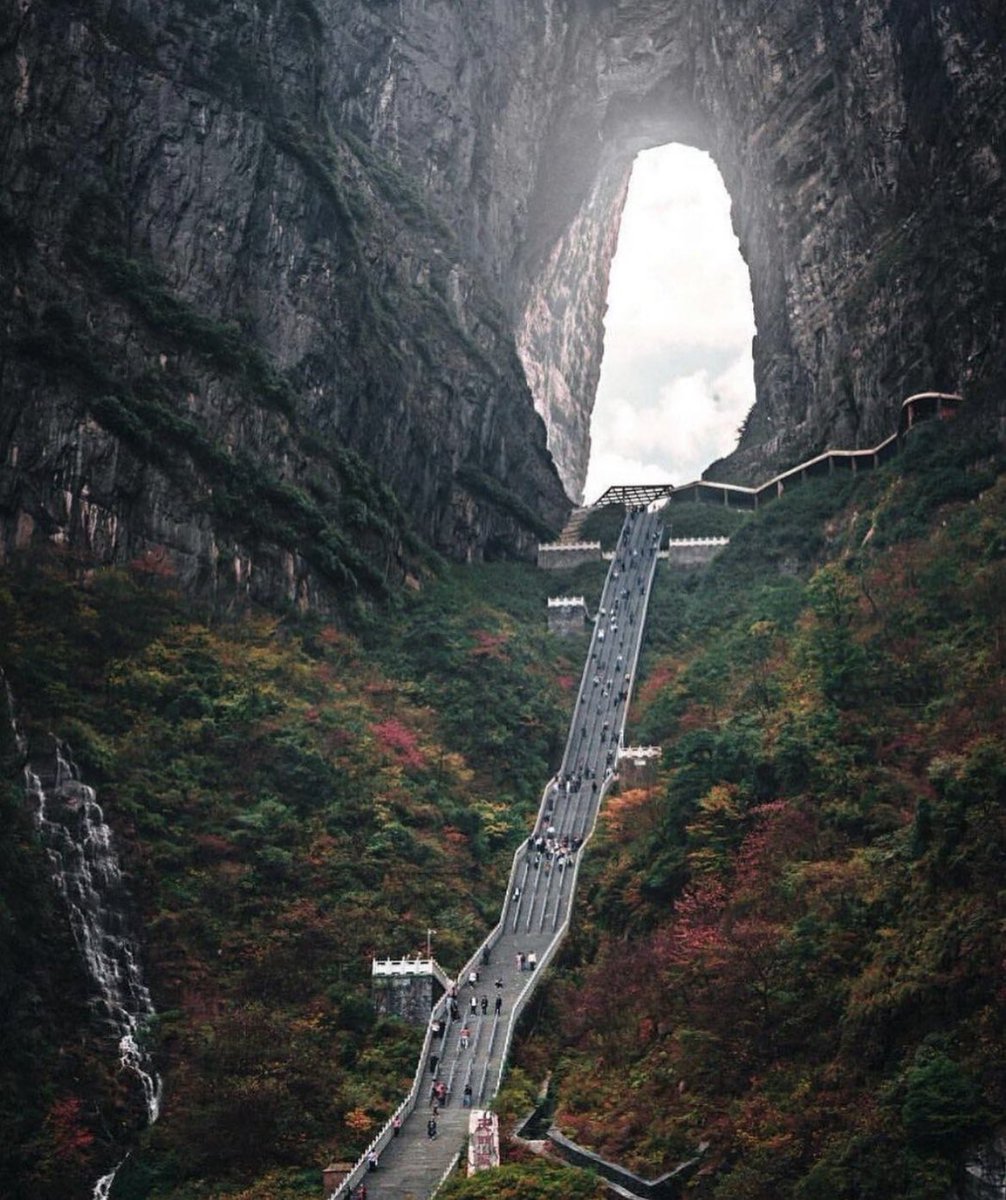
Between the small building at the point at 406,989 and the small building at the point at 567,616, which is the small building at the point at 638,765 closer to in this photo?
the small building at the point at 406,989

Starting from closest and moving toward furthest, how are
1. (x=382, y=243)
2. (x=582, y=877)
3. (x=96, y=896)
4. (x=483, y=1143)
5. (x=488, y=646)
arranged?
(x=483, y=1143)
(x=96, y=896)
(x=582, y=877)
(x=488, y=646)
(x=382, y=243)

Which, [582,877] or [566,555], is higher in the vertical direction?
[566,555]

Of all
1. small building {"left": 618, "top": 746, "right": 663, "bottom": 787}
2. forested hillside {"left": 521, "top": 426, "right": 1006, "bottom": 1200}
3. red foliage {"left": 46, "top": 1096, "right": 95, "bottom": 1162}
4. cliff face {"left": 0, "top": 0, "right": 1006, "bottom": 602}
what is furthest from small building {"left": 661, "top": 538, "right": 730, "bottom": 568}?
red foliage {"left": 46, "top": 1096, "right": 95, "bottom": 1162}

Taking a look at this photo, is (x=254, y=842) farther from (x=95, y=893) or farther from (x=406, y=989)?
(x=406, y=989)

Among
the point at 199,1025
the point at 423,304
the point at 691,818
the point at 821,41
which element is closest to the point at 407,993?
the point at 199,1025

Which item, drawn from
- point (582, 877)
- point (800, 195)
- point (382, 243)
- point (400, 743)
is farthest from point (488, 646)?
point (800, 195)

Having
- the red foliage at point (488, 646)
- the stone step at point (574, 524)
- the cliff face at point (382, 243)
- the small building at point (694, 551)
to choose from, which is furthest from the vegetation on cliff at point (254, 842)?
the stone step at point (574, 524)
